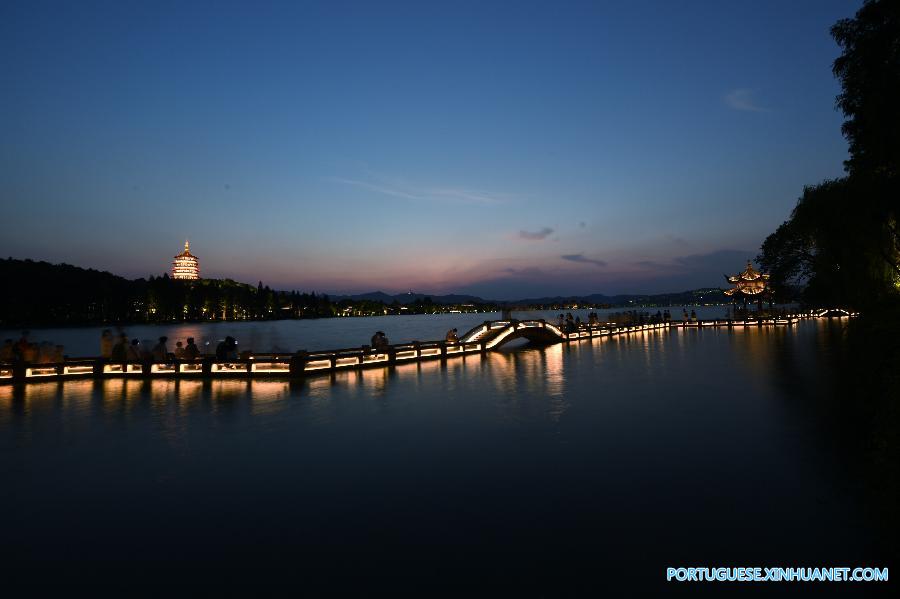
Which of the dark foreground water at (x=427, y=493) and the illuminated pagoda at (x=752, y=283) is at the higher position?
the illuminated pagoda at (x=752, y=283)

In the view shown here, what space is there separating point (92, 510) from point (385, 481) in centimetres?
407

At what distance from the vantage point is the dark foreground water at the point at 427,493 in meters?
5.29

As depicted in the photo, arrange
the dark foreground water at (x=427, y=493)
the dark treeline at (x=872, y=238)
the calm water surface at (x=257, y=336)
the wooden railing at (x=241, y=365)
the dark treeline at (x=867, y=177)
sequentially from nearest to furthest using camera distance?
1. the dark foreground water at (x=427, y=493)
2. the dark treeline at (x=872, y=238)
3. the dark treeline at (x=867, y=177)
4. the wooden railing at (x=241, y=365)
5. the calm water surface at (x=257, y=336)

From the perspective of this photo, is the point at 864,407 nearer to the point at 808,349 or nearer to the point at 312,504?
the point at 312,504

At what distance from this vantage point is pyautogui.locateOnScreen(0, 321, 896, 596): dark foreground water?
17.4ft

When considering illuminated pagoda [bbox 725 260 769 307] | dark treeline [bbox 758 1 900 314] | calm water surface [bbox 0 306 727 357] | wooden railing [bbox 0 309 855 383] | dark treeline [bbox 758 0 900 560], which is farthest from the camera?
illuminated pagoda [bbox 725 260 769 307]

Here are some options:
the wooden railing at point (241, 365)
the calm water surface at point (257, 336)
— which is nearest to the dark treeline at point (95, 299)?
the calm water surface at point (257, 336)

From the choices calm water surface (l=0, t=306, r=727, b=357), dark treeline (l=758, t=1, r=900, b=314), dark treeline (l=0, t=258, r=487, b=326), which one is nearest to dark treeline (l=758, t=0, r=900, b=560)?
dark treeline (l=758, t=1, r=900, b=314)

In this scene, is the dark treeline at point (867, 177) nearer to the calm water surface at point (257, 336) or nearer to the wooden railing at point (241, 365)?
the wooden railing at point (241, 365)

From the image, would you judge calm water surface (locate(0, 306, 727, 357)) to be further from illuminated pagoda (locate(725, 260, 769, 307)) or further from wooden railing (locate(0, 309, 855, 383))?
illuminated pagoda (locate(725, 260, 769, 307))

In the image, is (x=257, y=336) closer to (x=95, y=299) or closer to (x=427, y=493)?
(x=427, y=493)

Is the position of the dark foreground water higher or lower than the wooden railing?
lower

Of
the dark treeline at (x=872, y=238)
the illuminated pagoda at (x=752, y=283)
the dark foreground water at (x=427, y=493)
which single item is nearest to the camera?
the dark foreground water at (x=427, y=493)

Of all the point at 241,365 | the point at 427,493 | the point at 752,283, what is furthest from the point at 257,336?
the point at 752,283
